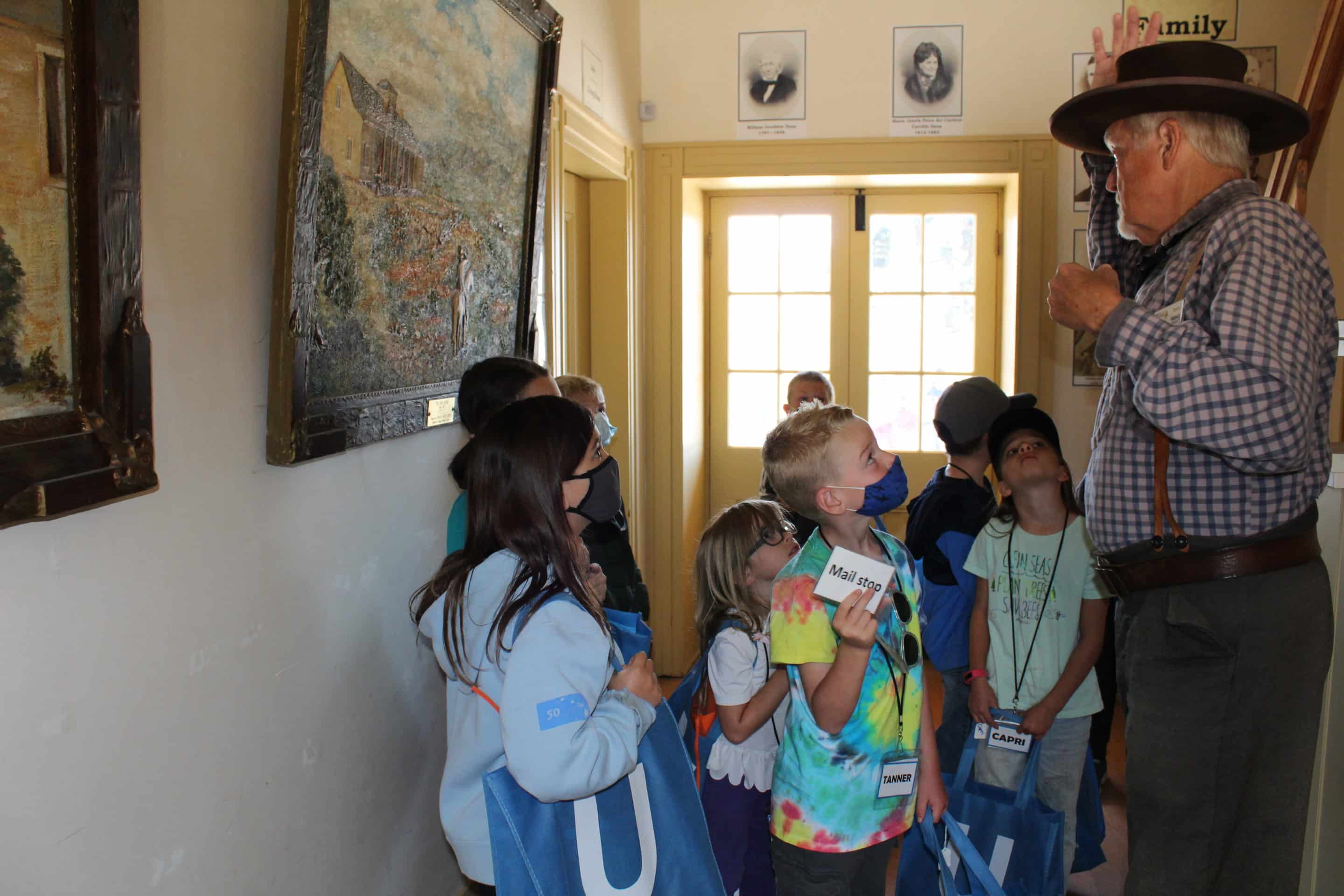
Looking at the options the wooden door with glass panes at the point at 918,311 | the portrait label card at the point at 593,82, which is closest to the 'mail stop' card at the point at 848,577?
the portrait label card at the point at 593,82

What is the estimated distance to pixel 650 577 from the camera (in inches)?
196

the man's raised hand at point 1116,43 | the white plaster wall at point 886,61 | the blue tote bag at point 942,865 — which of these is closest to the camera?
the blue tote bag at point 942,865

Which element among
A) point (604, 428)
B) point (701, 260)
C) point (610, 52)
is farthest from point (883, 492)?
point (701, 260)

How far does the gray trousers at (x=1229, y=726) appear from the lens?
1.72 m

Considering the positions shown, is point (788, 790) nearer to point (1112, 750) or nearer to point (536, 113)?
point (536, 113)

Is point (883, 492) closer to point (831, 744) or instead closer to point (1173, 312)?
point (831, 744)

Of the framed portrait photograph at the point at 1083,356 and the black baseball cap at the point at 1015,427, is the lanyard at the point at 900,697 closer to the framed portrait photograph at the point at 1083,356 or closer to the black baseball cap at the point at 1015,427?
the black baseball cap at the point at 1015,427

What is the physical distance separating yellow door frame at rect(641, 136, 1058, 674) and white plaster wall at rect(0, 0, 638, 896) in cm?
283

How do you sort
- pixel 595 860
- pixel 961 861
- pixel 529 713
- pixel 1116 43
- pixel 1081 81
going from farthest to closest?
1. pixel 1081 81
2. pixel 1116 43
3. pixel 961 861
4. pixel 595 860
5. pixel 529 713

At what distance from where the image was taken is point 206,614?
1519mm

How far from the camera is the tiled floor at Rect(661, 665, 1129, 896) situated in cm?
301

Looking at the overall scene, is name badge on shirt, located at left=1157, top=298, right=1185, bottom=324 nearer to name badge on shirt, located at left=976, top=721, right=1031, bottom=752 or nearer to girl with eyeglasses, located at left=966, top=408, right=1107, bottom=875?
girl with eyeglasses, located at left=966, top=408, right=1107, bottom=875

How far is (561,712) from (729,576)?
2.92 ft

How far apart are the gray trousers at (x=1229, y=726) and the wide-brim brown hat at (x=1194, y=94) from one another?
2.71 feet
